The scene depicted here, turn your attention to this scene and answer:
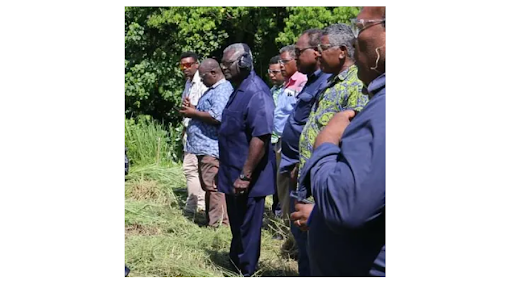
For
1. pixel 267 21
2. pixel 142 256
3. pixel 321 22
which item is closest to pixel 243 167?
pixel 142 256

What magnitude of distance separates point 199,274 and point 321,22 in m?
5.44

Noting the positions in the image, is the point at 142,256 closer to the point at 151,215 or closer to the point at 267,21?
the point at 151,215

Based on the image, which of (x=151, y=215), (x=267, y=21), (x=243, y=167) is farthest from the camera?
(x=267, y=21)

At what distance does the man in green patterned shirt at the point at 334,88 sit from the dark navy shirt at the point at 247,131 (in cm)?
108

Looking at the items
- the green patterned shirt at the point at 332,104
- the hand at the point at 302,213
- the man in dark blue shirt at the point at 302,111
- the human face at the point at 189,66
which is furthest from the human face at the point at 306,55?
the human face at the point at 189,66

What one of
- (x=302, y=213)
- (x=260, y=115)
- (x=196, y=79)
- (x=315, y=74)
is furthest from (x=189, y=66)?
(x=302, y=213)

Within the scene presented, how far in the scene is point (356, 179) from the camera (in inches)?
82.8

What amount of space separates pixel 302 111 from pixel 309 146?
0.90 metres

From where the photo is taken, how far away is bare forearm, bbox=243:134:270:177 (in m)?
5.00

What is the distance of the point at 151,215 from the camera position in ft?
25.5

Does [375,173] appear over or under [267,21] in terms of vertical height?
under

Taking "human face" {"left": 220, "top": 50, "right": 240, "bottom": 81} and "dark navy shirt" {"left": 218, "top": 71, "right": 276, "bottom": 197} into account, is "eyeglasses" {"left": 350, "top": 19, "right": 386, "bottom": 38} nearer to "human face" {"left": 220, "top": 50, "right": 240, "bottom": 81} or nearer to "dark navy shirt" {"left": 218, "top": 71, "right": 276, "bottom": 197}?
"dark navy shirt" {"left": 218, "top": 71, "right": 276, "bottom": 197}

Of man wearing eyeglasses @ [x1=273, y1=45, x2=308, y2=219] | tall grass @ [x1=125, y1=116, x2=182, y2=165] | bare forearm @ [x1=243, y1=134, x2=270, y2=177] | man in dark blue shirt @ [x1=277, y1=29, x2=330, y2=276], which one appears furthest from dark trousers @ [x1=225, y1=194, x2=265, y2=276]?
tall grass @ [x1=125, y1=116, x2=182, y2=165]

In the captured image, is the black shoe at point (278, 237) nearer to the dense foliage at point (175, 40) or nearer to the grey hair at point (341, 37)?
the grey hair at point (341, 37)
